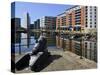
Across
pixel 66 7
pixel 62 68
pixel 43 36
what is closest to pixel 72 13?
pixel 66 7

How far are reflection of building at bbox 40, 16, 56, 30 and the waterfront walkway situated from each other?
35 centimetres

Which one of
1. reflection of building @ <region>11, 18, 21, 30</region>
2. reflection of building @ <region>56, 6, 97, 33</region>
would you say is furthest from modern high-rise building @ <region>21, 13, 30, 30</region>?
reflection of building @ <region>56, 6, 97, 33</region>

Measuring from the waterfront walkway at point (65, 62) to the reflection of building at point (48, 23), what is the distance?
350 mm

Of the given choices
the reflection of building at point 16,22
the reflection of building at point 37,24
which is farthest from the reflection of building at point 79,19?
the reflection of building at point 16,22

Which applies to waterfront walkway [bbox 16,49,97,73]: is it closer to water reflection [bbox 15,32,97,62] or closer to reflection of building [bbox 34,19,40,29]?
water reflection [bbox 15,32,97,62]

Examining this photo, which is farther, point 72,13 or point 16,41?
point 72,13

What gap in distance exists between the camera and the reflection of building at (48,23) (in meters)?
3.19

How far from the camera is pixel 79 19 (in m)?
3.45

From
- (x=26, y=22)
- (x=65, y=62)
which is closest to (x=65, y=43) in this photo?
(x=65, y=62)

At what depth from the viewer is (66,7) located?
332 cm

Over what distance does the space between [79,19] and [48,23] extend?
546 mm

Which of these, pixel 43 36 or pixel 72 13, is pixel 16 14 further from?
pixel 72 13

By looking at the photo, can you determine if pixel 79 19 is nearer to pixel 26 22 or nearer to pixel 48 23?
pixel 48 23

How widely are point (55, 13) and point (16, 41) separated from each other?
742mm
